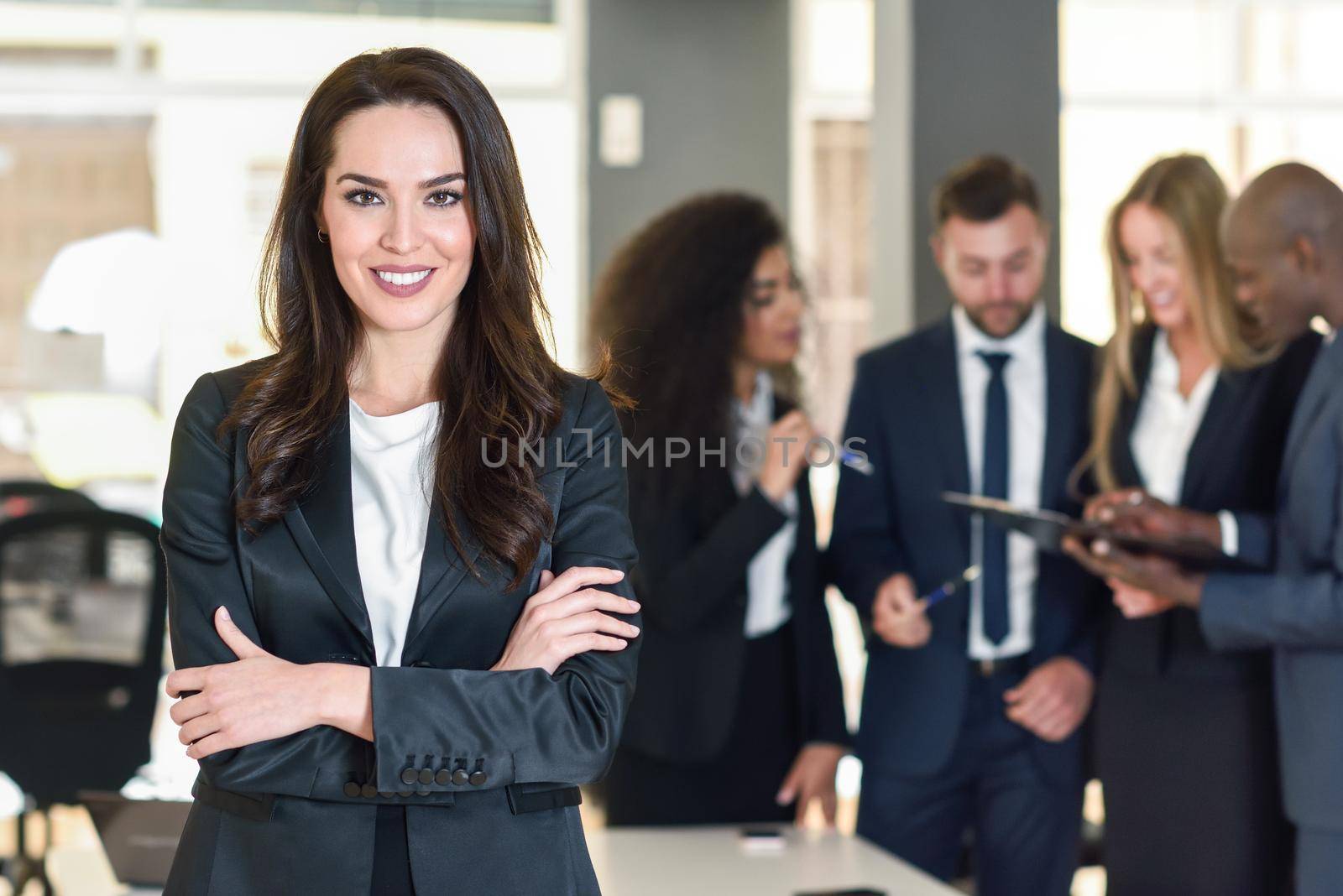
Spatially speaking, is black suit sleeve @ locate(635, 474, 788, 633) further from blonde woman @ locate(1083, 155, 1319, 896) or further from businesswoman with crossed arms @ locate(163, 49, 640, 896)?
businesswoman with crossed arms @ locate(163, 49, 640, 896)

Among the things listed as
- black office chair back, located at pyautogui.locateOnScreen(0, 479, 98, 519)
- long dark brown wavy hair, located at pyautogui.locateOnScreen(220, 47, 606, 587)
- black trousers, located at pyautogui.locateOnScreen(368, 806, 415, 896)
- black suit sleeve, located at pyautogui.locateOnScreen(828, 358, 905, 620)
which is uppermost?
long dark brown wavy hair, located at pyautogui.locateOnScreen(220, 47, 606, 587)

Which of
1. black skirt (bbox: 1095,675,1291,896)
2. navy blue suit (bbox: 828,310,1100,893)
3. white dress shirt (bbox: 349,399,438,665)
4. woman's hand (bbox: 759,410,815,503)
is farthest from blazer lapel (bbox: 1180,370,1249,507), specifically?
white dress shirt (bbox: 349,399,438,665)

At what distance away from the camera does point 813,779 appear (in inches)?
109

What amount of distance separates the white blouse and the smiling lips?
5.64 ft

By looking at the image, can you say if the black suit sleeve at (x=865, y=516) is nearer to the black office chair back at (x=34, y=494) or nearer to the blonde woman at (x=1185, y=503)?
the blonde woman at (x=1185, y=503)

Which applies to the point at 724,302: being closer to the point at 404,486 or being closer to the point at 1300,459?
the point at 1300,459

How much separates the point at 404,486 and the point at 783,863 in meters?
1.08

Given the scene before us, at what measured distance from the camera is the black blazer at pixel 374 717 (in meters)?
1.47

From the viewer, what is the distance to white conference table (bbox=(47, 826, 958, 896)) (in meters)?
2.20

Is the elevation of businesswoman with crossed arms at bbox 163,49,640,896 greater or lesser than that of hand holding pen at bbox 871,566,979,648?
greater

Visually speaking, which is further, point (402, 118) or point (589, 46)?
point (589, 46)

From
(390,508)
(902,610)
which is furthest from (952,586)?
(390,508)

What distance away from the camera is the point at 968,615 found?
9.35 ft

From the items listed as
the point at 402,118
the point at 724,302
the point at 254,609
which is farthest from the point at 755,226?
the point at 254,609
